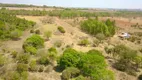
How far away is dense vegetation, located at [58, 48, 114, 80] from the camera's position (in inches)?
968

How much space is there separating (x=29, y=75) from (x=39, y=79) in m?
1.71

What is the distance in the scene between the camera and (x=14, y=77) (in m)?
22.2

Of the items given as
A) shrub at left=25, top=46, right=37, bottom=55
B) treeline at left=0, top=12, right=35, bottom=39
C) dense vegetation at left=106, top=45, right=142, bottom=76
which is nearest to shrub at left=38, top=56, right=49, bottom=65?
shrub at left=25, top=46, right=37, bottom=55

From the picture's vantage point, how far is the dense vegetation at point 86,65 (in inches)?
Answer: 968

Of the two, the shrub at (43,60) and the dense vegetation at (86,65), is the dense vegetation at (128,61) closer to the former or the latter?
the dense vegetation at (86,65)

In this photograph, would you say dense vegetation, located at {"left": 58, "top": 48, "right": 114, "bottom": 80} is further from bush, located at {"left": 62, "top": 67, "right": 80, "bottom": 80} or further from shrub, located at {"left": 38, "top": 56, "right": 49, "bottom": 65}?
shrub, located at {"left": 38, "top": 56, "right": 49, "bottom": 65}

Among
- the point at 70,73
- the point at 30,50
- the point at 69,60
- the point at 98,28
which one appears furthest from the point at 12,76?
the point at 98,28

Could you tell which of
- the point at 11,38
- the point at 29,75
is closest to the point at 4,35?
the point at 11,38

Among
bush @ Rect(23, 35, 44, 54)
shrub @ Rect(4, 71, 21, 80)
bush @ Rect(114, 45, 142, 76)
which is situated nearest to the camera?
shrub @ Rect(4, 71, 21, 80)

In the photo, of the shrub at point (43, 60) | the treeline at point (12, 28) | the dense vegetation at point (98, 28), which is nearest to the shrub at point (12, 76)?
the shrub at point (43, 60)

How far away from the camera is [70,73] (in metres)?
26.0

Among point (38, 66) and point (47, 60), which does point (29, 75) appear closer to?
point (38, 66)

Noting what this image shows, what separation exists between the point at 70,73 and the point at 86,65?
7.84ft

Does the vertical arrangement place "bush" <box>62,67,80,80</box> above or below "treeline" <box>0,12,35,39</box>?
below
